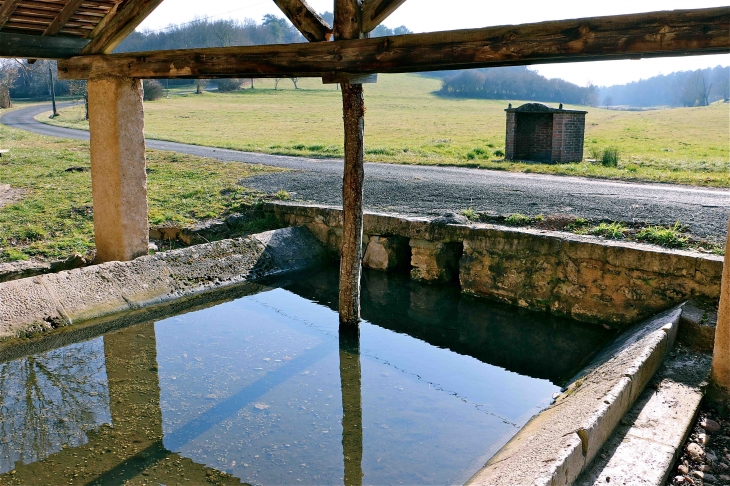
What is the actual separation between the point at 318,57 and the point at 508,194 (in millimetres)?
5744

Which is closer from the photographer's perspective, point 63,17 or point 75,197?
point 63,17

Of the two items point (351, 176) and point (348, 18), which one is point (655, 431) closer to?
point (351, 176)

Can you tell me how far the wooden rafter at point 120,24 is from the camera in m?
7.03

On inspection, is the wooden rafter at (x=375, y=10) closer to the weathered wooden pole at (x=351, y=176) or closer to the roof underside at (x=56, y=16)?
the weathered wooden pole at (x=351, y=176)

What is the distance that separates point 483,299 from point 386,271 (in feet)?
5.33

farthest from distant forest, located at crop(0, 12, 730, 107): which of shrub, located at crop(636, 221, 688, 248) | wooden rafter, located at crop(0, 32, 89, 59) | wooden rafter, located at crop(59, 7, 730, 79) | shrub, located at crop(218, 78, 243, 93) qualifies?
shrub, located at crop(636, 221, 688, 248)

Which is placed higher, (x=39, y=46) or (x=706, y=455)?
(x=39, y=46)

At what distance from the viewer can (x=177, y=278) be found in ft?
26.2

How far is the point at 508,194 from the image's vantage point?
10.7 m

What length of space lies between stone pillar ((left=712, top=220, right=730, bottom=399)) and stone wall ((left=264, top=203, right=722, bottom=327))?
1695 millimetres

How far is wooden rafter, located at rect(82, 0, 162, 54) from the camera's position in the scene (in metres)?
7.03

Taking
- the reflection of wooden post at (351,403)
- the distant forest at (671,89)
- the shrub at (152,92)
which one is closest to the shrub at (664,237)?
the reflection of wooden post at (351,403)

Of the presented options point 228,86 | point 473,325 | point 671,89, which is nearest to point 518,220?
point 473,325

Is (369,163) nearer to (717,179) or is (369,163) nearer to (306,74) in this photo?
(717,179)
